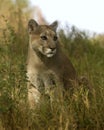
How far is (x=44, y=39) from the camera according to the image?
6871 mm

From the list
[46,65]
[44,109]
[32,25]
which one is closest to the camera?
[44,109]

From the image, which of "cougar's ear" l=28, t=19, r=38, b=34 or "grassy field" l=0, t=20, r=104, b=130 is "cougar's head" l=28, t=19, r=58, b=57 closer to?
"cougar's ear" l=28, t=19, r=38, b=34

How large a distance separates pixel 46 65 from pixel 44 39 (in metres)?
0.30

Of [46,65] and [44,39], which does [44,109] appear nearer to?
[46,65]

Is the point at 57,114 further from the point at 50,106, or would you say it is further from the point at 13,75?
the point at 13,75

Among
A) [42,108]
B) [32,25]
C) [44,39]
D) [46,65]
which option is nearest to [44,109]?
[42,108]

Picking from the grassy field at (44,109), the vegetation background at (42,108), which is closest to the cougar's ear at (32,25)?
the vegetation background at (42,108)

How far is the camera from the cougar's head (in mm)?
6758

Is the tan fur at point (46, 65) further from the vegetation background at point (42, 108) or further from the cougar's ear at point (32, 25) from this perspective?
the vegetation background at point (42, 108)

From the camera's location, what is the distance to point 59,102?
19.2ft

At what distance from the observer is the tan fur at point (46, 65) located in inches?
265

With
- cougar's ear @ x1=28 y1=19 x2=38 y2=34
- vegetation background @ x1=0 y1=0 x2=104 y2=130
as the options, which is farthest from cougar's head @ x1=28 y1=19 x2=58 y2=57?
vegetation background @ x1=0 y1=0 x2=104 y2=130

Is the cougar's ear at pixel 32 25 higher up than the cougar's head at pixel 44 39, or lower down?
higher up

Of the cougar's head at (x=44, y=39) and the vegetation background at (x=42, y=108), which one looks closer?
the vegetation background at (x=42, y=108)
